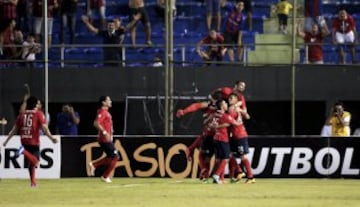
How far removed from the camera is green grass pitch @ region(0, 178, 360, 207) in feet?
64.8

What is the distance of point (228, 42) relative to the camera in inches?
1237

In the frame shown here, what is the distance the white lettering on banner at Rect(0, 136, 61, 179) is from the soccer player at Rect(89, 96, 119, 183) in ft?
8.10

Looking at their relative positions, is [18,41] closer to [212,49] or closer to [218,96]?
[212,49]

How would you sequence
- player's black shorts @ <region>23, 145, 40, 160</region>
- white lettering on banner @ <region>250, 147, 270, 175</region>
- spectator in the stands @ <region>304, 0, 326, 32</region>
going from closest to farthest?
player's black shorts @ <region>23, 145, 40, 160</region>, white lettering on banner @ <region>250, 147, 270, 175</region>, spectator in the stands @ <region>304, 0, 326, 32</region>

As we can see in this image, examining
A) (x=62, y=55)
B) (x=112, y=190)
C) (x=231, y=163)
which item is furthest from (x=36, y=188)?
(x=62, y=55)

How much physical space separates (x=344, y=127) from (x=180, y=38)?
17.0ft

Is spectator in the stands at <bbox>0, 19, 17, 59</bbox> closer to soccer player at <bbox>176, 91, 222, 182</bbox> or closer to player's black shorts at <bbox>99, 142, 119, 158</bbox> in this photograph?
player's black shorts at <bbox>99, 142, 119, 158</bbox>

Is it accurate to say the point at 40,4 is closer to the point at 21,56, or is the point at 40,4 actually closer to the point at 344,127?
the point at 21,56

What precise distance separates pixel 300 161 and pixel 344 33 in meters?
3.65

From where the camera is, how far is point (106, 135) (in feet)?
89.6

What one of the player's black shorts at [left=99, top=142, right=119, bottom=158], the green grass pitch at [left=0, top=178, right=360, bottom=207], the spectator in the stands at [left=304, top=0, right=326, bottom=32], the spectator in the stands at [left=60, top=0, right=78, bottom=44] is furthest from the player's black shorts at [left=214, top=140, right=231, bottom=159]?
the spectator in the stands at [left=60, top=0, right=78, bottom=44]

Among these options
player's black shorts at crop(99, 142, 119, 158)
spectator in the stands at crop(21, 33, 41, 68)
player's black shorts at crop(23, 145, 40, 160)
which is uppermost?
spectator in the stands at crop(21, 33, 41, 68)

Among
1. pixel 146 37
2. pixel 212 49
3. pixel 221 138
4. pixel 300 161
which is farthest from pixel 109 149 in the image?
pixel 146 37

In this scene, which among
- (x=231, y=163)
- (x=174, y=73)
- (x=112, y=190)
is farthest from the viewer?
(x=174, y=73)
